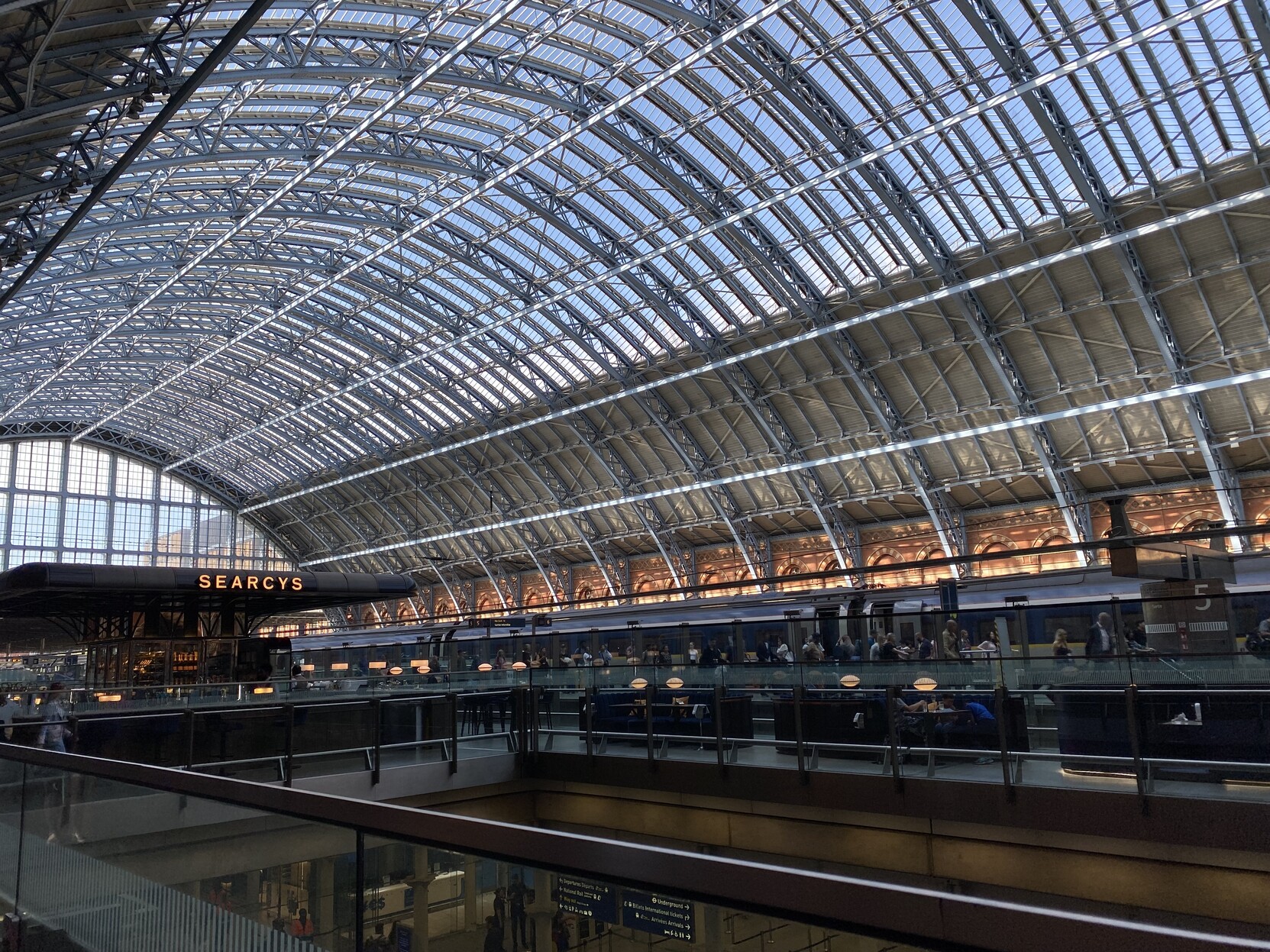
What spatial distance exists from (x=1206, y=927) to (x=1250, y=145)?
25.3 metres

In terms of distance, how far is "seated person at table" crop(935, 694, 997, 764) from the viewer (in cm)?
1159

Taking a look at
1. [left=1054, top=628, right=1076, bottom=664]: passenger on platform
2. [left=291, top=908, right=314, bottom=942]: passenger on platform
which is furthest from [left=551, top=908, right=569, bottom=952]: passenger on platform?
[left=1054, top=628, right=1076, bottom=664]: passenger on platform

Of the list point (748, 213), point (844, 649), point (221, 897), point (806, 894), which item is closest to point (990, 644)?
point (844, 649)

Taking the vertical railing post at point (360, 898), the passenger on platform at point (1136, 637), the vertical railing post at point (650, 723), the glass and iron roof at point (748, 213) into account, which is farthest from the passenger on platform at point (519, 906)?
the glass and iron roof at point (748, 213)

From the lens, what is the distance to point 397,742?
50.9 feet

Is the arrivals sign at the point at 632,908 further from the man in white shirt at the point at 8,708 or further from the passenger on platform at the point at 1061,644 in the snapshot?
the man in white shirt at the point at 8,708

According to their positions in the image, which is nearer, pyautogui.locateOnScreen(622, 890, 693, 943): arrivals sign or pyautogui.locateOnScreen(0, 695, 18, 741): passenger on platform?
pyautogui.locateOnScreen(622, 890, 693, 943): arrivals sign

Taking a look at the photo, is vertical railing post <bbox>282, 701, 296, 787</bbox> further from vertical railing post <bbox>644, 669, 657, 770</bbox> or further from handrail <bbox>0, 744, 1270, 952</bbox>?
handrail <bbox>0, 744, 1270, 952</bbox>

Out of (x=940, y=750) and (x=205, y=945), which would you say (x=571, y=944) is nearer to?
(x=205, y=945)

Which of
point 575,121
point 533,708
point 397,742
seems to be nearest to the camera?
point 397,742

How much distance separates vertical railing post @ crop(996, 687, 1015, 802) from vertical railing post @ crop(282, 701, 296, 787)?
945 cm

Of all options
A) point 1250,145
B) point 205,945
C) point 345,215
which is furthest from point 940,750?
point 345,215

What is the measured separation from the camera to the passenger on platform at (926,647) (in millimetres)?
17625

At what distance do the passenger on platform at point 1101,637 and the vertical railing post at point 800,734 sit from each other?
5.20 meters
